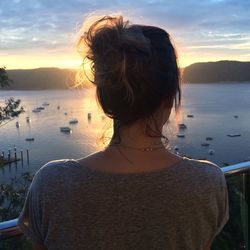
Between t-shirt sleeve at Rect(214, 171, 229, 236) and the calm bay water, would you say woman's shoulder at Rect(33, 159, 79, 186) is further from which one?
the calm bay water

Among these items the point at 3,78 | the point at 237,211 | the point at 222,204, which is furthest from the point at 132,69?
the point at 3,78

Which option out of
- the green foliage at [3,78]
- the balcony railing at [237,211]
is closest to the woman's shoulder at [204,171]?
the balcony railing at [237,211]

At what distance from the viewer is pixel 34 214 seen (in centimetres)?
97

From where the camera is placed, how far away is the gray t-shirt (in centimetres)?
91

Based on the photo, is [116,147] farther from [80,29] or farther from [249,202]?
[249,202]

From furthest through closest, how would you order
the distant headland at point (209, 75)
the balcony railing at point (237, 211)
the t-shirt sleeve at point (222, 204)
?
the distant headland at point (209, 75) < the balcony railing at point (237, 211) < the t-shirt sleeve at point (222, 204)

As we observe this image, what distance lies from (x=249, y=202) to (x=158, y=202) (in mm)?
1651

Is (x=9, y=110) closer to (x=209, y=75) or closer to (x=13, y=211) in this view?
(x=13, y=211)

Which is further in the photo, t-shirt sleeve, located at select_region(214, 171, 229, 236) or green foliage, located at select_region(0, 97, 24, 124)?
green foliage, located at select_region(0, 97, 24, 124)

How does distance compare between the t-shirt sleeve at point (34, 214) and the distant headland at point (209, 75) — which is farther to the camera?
the distant headland at point (209, 75)

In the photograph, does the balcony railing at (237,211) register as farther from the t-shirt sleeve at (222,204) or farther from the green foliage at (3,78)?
the green foliage at (3,78)

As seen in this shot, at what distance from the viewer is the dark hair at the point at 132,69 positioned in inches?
35.1

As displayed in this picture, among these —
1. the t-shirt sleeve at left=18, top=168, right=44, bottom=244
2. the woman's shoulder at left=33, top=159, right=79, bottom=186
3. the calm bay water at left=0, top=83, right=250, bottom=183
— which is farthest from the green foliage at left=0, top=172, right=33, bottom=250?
the calm bay water at left=0, top=83, right=250, bottom=183

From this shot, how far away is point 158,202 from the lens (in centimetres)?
92
